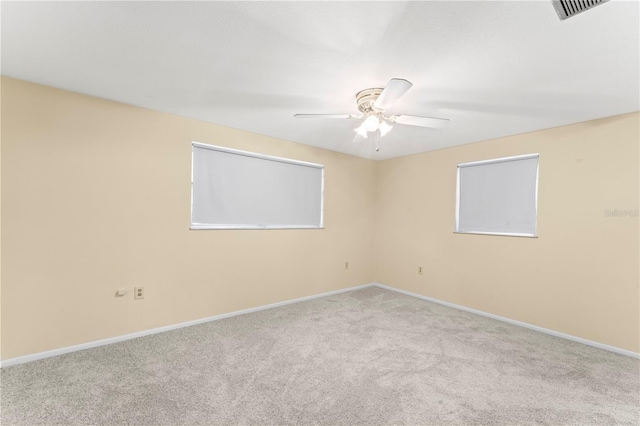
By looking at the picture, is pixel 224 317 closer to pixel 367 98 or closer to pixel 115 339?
pixel 115 339

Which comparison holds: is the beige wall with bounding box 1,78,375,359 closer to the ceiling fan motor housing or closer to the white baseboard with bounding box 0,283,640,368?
the white baseboard with bounding box 0,283,640,368

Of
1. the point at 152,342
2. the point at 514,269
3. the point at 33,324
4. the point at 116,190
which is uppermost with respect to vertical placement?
the point at 116,190

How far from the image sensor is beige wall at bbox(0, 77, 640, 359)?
97.8 inches

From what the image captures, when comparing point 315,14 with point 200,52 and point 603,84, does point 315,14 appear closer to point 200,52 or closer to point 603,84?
point 200,52

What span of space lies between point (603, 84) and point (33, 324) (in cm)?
503

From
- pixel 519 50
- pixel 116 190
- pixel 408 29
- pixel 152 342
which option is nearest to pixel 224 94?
pixel 116 190

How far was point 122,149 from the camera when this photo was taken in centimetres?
291

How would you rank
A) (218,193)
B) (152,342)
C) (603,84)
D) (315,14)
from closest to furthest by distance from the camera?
(315,14), (603,84), (152,342), (218,193)

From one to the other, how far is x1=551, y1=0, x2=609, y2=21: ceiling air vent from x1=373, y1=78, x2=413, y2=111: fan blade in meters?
0.73

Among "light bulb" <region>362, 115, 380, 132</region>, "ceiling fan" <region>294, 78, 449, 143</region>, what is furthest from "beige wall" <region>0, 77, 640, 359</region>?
"light bulb" <region>362, 115, 380, 132</region>

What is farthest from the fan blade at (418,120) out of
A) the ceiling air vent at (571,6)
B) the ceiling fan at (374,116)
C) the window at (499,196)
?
the window at (499,196)

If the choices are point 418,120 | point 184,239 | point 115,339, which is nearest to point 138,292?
point 115,339

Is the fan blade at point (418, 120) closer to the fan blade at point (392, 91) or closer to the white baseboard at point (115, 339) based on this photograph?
the fan blade at point (392, 91)

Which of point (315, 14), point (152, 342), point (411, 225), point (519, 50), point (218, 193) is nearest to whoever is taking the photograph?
point (315, 14)
